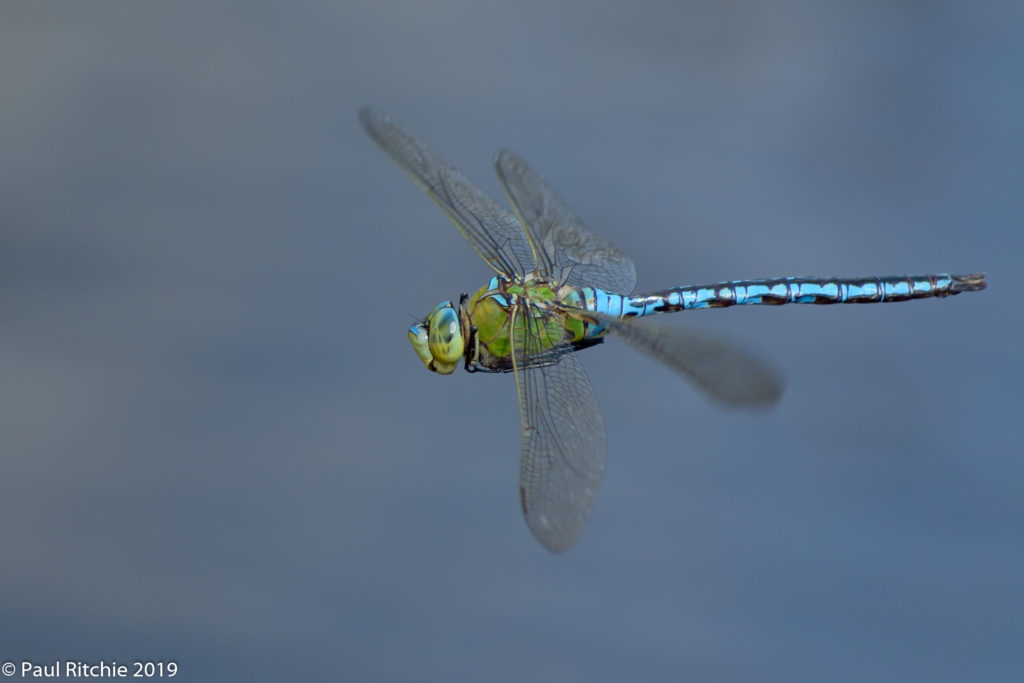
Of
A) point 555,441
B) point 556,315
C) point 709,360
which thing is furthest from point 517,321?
point 709,360

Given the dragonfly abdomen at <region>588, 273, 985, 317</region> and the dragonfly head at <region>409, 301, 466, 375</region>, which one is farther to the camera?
the dragonfly abdomen at <region>588, 273, 985, 317</region>

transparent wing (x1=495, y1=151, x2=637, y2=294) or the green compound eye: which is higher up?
transparent wing (x1=495, y1=151, x2=637, y2=294)

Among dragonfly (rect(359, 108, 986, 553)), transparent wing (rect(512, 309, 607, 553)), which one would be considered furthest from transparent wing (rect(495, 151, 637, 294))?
transparent wing (rect(512, 309, 607, 553))

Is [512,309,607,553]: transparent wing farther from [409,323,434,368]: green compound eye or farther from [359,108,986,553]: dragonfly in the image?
[409,323,434,368]: green compound eye

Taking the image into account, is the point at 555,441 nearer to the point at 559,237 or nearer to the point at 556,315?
the point at 556,315

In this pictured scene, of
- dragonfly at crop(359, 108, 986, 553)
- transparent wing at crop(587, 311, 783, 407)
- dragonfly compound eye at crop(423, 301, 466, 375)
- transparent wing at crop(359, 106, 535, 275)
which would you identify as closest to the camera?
transparent wing at crop(587, 311, 783, 407)
